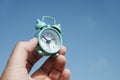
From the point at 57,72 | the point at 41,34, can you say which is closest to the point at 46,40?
the point at 41,34

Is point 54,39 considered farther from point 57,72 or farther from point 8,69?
point 8,69

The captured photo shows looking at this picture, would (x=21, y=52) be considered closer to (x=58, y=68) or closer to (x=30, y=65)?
(x=30, y=65)

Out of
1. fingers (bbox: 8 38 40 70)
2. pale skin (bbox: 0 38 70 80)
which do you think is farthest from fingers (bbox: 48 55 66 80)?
fingers (bbox: 8 38 40 70)

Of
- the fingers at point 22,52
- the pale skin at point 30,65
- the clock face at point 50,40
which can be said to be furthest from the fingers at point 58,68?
the fingers at point 22,52

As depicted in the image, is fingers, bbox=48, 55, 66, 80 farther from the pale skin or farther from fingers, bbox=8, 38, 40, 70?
fingers, bbox=8, 38, 40, 70

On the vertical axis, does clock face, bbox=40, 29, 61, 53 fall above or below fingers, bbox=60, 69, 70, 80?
above

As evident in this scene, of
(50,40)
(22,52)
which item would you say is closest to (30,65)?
(22,52)

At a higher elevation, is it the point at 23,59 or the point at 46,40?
the point at 46,40
